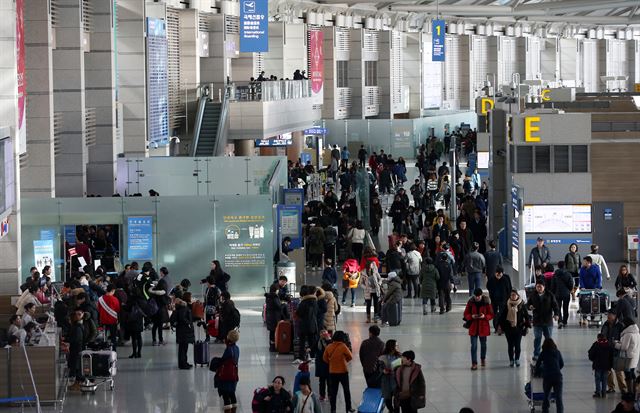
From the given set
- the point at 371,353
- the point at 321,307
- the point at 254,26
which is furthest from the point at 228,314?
the point at 254,26

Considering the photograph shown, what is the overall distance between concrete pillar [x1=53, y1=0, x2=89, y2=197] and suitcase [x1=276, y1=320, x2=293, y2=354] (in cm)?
1279

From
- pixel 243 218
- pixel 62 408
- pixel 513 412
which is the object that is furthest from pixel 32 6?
pixel 513 412

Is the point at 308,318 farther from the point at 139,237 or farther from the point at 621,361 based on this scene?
the point at 139,237

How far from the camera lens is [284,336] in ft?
70.6

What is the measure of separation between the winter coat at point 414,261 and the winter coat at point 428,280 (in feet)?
4.38

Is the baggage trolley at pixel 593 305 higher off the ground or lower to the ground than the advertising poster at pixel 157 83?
lower

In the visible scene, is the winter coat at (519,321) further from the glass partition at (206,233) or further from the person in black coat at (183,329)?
the glass partition at (206,233)

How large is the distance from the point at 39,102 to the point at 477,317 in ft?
42.1

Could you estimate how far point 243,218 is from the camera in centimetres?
2822

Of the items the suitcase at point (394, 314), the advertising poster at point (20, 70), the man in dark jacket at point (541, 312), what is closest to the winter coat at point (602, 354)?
the man in dark jacket at point (541, 312)

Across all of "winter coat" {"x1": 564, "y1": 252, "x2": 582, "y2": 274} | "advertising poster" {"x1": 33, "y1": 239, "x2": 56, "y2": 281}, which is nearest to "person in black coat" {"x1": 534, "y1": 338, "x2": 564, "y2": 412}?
"winter coat" {"x1": 564, "y1": 252, "x2": 582, "y2": 274}

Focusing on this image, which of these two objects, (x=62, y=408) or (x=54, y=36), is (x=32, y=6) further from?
(x=62, y=408)

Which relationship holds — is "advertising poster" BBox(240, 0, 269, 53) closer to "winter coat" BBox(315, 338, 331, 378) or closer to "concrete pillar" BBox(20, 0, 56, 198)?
"concrete pillar" BBox(20, 0, 56, 198)

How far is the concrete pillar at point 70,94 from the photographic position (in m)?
32.3
